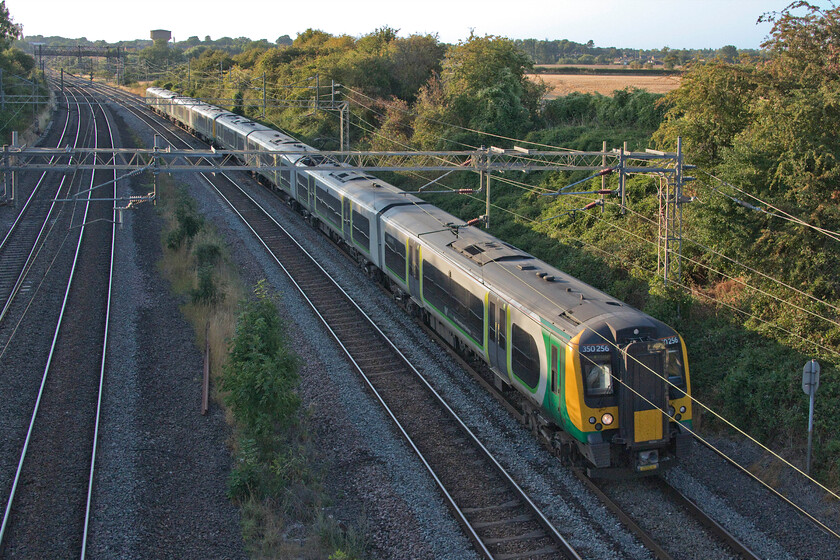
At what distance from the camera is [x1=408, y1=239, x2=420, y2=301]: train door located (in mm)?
18641

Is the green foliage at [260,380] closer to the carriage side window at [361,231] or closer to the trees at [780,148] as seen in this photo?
the carriage side window at [361,231]

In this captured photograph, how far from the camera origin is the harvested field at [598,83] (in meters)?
42.6

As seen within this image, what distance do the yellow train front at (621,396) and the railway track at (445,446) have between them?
4.94ft

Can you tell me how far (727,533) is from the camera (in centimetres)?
1039

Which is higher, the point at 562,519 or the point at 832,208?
the point at 832,208

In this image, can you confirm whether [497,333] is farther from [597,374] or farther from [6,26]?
[6,26]

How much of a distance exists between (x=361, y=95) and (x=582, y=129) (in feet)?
66.9

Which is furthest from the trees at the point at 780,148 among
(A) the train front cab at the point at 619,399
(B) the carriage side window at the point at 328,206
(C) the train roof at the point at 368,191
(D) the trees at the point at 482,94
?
(D) the trees at the point at 482,94

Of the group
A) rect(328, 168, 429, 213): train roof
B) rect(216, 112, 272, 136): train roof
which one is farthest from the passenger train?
rect(216, 112, 272, 136): train roof

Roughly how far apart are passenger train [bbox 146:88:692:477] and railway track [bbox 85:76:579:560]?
1271 mm

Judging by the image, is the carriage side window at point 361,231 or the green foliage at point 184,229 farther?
the green foliage at point 184,229

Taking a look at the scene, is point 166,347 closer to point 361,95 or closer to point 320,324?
point 320,324

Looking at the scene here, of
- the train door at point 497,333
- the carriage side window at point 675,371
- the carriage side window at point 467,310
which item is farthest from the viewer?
the carriage side window at point 467,310

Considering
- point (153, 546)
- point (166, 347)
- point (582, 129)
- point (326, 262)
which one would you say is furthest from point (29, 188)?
point (153, 546)
